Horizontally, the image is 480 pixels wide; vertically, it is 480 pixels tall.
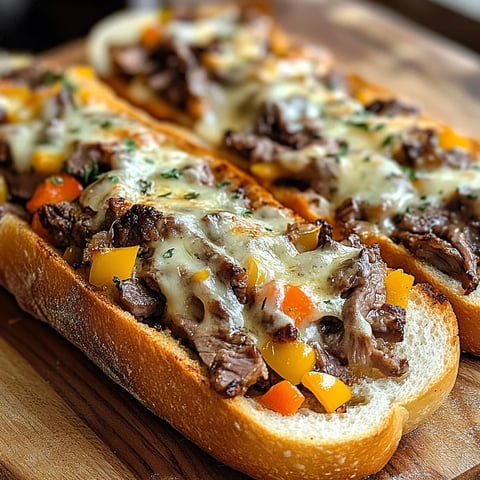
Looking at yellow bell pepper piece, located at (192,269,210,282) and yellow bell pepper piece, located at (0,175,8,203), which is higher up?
yellow bell pepper piece, located at (192,269,210,282)

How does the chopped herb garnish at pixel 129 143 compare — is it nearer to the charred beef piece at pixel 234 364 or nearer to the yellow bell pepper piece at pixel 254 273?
the yellow bell pepper piece at pixel 254 273

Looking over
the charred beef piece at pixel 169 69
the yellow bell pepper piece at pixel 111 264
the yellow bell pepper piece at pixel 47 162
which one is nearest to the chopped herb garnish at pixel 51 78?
the charred beef piece at pixel 169 69

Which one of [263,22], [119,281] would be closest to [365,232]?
[119,281]

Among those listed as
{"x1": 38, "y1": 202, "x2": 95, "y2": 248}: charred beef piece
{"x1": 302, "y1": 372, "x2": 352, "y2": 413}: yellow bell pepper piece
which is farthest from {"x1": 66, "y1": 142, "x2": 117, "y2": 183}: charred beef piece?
{"x1": 302, "y1": 372, "x2": 352, "y2": 413}: yellow bell pepper piece

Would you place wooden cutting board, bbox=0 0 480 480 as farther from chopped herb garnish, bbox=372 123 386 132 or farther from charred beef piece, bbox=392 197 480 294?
chopped herb garnish, bbox=372 123 386 132

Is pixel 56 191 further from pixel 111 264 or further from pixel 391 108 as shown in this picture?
pixel 391 108

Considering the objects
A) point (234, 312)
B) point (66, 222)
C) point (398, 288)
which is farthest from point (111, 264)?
point (398, 288)
